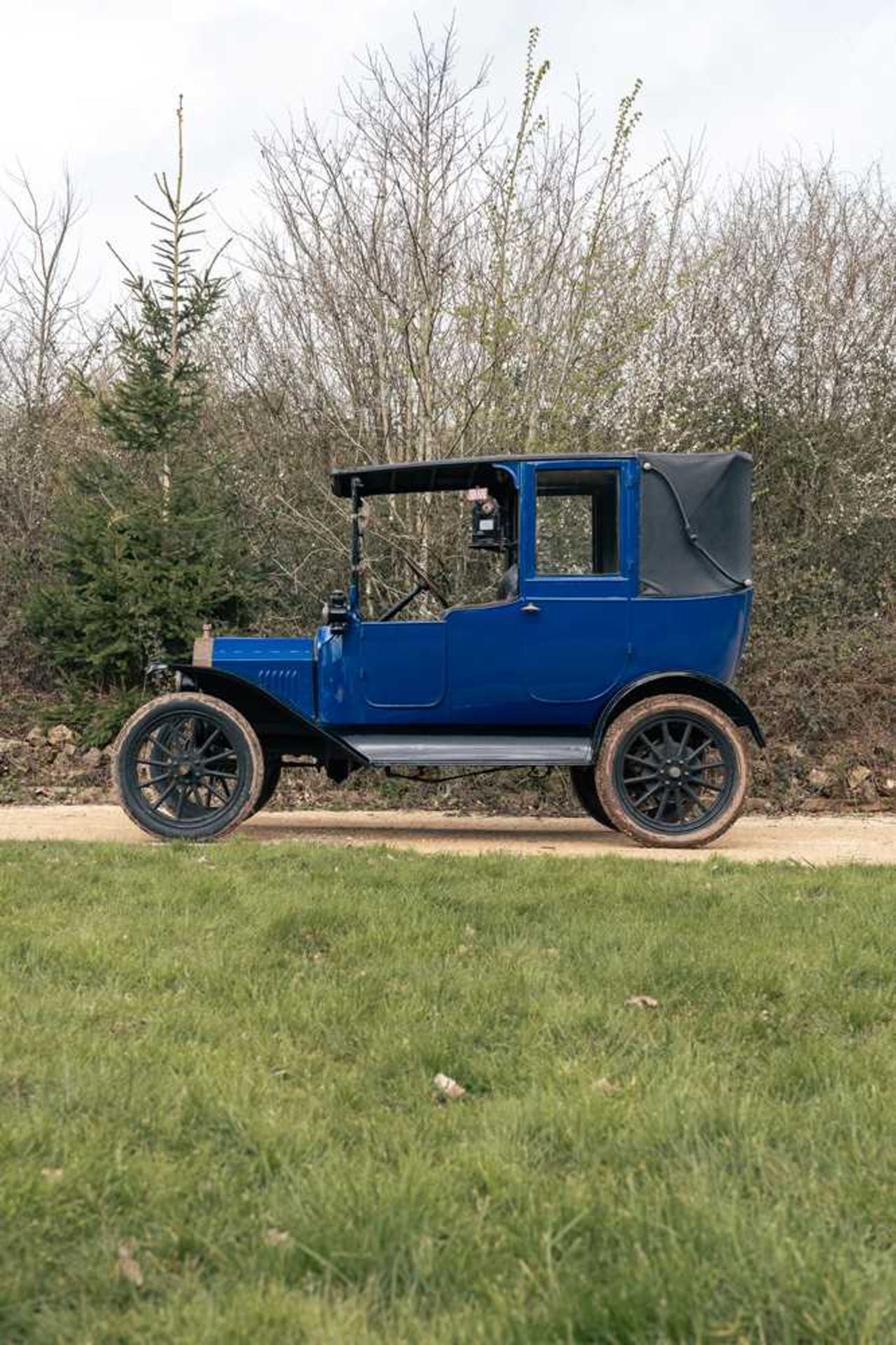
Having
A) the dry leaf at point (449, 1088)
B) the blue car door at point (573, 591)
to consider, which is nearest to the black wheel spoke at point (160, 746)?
the blue car door at point (573, 591)

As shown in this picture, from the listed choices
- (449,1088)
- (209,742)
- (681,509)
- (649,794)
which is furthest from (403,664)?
(449,1088)

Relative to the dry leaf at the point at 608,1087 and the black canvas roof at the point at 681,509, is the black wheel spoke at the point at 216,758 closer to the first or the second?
the black canvas roof at the point at 681,509

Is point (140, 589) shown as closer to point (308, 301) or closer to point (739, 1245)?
point (308, 301)

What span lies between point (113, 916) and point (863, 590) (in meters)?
10.7

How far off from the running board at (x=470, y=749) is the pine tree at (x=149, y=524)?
4.75 metres

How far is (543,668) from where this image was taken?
808 centimetres

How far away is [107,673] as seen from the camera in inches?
500

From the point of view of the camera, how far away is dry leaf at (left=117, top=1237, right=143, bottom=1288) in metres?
2.25

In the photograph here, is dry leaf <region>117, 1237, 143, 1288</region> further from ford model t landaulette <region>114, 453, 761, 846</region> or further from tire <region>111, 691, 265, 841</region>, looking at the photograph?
tire <region>111, 691, 265, 841</region>

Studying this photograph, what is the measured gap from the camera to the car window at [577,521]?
8.11 metres

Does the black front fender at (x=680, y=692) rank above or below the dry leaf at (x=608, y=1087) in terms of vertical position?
above

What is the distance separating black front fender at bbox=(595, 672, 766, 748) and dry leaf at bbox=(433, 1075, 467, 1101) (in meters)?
5.00

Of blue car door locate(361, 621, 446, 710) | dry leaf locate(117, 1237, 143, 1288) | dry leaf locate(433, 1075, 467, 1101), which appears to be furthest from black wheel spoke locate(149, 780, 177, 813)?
dry leaf locate(117, 1237, 143, 1288)

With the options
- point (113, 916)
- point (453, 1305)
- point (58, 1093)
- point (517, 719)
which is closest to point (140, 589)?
point (517, 719)
